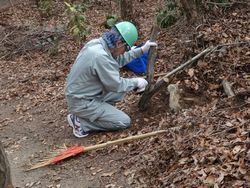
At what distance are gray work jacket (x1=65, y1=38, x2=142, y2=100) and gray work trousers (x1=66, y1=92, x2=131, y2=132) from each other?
0.30 ft

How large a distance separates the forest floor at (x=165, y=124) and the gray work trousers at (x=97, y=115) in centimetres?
12

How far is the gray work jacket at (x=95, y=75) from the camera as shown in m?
5.39

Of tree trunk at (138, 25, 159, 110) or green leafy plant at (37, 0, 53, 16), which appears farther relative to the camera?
green leafy plant at (37, 0, 53, 16)

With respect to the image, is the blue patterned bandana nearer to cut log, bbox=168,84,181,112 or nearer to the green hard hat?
the green hard hat

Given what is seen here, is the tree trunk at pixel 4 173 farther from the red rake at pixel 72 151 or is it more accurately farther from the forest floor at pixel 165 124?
the red rake at pixel 72 151

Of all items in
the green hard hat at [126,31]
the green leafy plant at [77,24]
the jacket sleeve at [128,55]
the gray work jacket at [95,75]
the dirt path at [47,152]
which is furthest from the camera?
the green leafy plant at [77,24]

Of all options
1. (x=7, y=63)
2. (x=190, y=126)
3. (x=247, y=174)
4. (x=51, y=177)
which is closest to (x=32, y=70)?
(x=7, y=63)

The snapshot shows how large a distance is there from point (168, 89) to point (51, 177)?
194 cm

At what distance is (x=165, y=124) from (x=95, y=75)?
114cm

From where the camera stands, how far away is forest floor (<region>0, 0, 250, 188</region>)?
3926 mm

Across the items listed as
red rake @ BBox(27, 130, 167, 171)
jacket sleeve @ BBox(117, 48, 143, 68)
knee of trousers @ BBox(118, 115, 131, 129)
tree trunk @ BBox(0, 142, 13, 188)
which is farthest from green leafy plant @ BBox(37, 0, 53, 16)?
tree trunk @ BBox(0, 142, 13, 188)

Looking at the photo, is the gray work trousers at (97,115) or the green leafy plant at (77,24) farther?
the green leafy plant at (77,24)

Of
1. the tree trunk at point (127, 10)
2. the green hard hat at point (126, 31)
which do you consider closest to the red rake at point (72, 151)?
the green hard hat at point (126, 31)

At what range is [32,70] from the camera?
9.48 m
